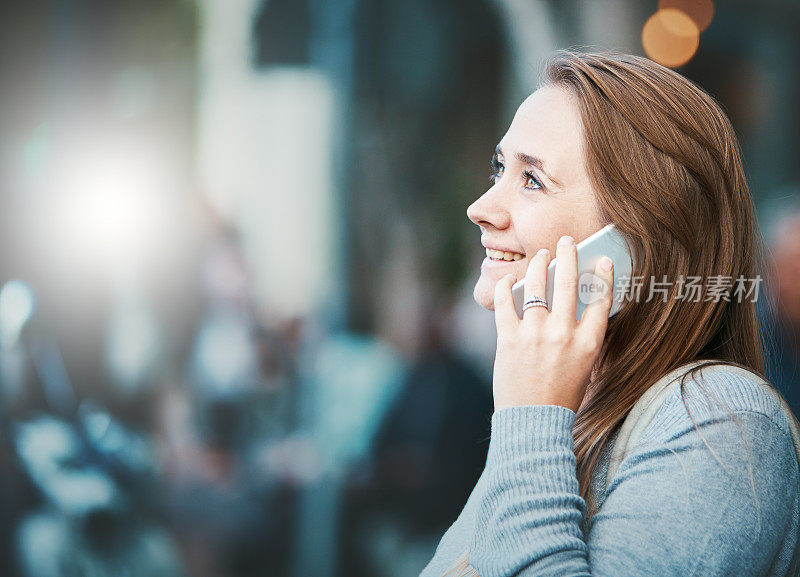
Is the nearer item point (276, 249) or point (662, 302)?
point (662, 302)

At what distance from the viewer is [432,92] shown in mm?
2643

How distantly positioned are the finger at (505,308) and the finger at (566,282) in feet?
0.20

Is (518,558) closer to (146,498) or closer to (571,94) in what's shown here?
(571,94)

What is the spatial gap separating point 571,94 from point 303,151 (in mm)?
1679

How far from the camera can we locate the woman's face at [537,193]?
1059 millimetres

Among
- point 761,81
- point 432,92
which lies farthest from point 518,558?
point 761,81

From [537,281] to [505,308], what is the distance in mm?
60

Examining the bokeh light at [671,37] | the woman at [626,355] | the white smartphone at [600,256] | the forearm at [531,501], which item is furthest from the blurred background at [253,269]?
the forearm at [531,501]

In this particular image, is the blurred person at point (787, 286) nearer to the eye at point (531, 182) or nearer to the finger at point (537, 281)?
the eye at point (531, 182)

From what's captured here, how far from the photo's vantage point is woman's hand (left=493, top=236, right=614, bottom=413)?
34.1 inches

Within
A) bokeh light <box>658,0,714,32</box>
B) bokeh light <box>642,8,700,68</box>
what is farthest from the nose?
bokeh light <box>658,0,714,32</box>

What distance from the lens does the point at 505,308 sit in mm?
964

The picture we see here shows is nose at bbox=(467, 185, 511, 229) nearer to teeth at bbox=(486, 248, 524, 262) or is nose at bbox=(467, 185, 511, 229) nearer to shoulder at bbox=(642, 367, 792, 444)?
teeth at bbox=(486, 248, 524, 262)

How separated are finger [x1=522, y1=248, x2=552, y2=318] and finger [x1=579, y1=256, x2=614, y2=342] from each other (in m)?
0.06
